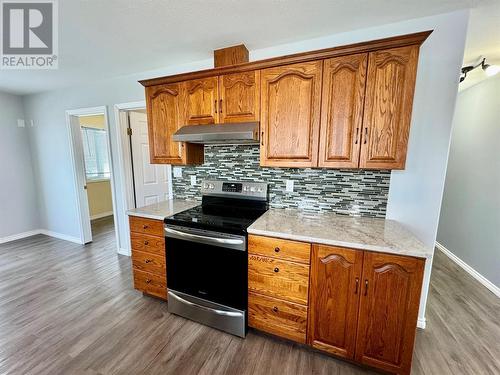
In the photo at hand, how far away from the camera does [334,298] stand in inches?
59.0

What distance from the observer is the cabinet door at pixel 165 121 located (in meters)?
2.14

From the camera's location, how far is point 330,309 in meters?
1.52

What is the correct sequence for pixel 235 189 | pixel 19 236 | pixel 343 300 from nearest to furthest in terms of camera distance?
pixel 343 300, pixel 235 189, pixel 19 236

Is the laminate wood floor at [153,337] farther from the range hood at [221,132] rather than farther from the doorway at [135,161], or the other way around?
the range hood at [221,132]

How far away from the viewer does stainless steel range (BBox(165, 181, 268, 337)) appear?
1.72m

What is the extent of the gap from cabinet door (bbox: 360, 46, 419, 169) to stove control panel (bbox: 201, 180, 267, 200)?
968mm

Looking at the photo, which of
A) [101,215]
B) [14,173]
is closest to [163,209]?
[14,173]

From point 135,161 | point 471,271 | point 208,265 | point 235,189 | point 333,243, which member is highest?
point 135,161

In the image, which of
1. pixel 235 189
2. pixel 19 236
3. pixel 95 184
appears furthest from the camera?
pixel 95 184

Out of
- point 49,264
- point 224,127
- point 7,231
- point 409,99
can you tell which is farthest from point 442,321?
point 7,231

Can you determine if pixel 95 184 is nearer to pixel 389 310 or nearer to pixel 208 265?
pixel 208 265

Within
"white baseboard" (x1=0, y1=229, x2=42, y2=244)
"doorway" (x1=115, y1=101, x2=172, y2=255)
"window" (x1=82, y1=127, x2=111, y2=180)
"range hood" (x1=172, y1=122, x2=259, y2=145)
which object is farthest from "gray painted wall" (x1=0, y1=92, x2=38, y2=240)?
"range hood" (x1=172, y1=122, x2=259, y2=145)

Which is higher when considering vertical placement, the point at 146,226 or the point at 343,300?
the point at 146,226

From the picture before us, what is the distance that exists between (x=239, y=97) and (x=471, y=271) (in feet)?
11.3
